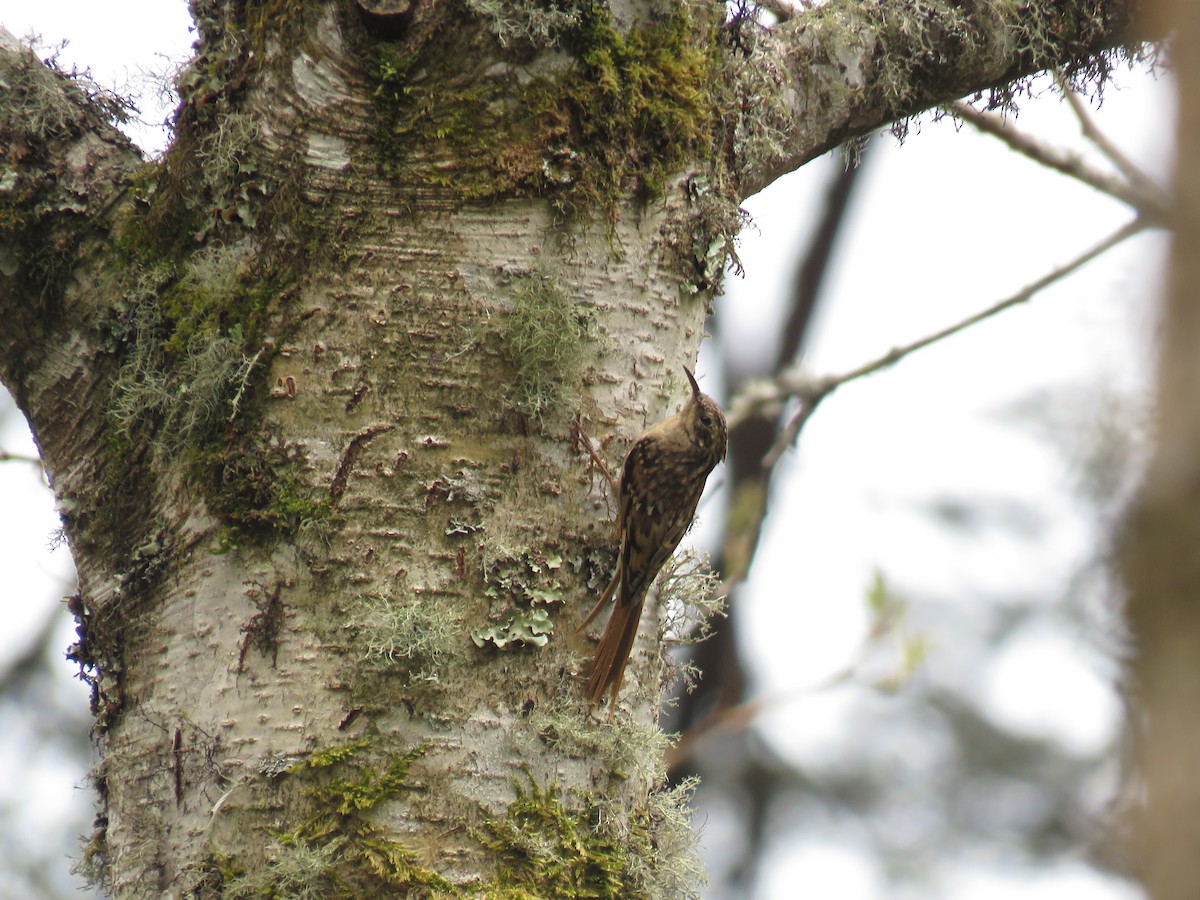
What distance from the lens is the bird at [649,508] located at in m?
2.27

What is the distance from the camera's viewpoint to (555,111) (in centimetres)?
236

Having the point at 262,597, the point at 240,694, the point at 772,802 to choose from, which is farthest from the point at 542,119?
the point at 772,802

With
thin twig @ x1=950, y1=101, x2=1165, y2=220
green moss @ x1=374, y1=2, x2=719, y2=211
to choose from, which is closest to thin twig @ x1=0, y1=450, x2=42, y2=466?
green moss @ x1=374, y1=2, x2=719, y2=211

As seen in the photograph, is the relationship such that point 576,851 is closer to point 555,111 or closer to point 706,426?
point 555,111

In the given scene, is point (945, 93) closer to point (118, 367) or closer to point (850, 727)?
point (118, 367)

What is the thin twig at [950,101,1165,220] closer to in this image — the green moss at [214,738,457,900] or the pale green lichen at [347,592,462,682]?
the pale green lichen at [347,592,462,682]

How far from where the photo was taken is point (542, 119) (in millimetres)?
2348

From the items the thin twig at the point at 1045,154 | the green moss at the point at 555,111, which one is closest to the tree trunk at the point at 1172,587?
the green moss at the point at 555,111

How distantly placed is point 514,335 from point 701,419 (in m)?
1.20

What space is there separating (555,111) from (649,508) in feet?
2.97

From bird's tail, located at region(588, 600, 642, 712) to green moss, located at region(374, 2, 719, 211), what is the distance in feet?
2.50

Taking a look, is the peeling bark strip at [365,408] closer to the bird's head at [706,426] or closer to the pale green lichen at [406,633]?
the pale green lichen at [406,633]

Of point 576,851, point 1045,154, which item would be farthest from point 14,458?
point 1045,154

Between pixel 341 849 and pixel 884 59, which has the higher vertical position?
pixel 884 59
